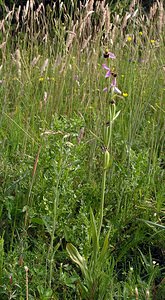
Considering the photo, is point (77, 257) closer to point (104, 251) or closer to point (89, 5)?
point (104, 251)

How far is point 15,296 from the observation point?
173 centimetres

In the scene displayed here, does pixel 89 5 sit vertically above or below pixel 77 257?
above

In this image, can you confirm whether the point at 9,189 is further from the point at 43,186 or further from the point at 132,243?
the point at 132,243

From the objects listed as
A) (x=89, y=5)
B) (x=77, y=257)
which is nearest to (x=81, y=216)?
(x=77, y=257)

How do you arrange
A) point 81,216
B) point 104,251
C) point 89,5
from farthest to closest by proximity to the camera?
1. point 89,5
2. point 81,216
3. point 104,251

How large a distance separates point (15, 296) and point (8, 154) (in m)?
0.96

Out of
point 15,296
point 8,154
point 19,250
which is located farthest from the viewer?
point 8,154

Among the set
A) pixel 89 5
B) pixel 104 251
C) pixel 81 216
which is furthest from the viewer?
pixel 89 5

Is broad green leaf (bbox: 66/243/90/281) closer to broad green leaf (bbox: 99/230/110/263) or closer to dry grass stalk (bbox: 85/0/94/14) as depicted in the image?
broad green leaf (bbox: 99/230/110/263)

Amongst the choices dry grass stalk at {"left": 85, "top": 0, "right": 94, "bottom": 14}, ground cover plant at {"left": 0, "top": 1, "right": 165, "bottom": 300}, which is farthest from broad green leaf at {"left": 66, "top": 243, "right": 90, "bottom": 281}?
dry grass stalk at {"left": 85, "top": 0, "right": 94, "bottom": 14}

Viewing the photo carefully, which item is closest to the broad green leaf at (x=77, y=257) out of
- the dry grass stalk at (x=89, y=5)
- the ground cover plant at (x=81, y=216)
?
the ground cover plant at (x=81, y=216)

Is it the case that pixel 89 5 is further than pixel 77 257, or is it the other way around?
pixel 89 5

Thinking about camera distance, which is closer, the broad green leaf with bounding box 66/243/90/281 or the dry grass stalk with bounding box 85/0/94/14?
the broad green leaf with bounding box 66/243/90/281

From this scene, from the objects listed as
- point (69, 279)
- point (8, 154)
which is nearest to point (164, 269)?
point (69, 279)
